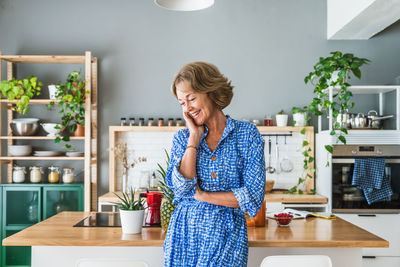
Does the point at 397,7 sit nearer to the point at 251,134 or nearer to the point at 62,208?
the point at 251,134

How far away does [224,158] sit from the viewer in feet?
6.18

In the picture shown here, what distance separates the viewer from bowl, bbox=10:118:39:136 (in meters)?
4.76

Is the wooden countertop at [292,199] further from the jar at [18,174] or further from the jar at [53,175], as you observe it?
the jar at [18,174]

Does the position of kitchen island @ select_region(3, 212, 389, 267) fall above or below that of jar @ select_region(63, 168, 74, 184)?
below

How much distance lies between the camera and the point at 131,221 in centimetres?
230

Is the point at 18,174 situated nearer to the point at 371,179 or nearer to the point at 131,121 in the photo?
the point at 131,121

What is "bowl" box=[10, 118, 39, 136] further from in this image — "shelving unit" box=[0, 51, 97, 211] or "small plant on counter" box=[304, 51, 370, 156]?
"small plant on counter" box=[304, 51, 370, 156]

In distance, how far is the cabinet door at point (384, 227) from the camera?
168 inches

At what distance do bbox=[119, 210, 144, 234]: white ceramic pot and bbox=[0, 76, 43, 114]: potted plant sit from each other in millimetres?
2847

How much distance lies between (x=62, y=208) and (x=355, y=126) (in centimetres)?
346

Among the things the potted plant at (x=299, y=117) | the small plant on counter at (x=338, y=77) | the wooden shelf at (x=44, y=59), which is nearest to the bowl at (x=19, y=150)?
the wooden shelf at (x=44, y=59)

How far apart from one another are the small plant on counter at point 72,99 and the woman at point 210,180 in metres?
2.98

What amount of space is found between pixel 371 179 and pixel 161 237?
286 centimetres

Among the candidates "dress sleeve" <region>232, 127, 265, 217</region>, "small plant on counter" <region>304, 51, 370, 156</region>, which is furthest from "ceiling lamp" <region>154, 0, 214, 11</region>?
"small plant on counter" <region>304, 51, 370, 156</region>
